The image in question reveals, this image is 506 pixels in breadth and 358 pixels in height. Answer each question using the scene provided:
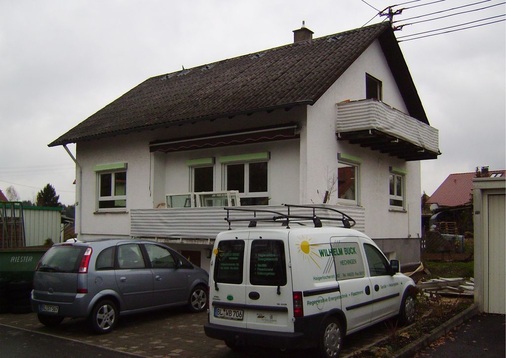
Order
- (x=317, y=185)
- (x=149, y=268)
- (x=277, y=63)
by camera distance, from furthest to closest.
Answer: (x=277, y=63)
(x=317, y=185)
(x=149, y=268)

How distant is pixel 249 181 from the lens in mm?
13828

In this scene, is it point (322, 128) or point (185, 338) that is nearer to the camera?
point (185, 338)

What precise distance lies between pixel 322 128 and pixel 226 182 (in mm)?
3252

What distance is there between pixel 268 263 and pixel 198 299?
174 inches

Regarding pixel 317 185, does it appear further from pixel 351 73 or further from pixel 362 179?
pixel 351 73

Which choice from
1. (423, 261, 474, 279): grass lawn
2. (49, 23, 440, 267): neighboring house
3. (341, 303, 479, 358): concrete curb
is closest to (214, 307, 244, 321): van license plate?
(341, 303, 479, 358): concrete curb

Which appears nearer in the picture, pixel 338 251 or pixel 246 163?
pixel 338 251

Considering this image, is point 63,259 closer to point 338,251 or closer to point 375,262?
point 338,251

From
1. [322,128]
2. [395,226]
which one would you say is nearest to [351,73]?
[322,128]

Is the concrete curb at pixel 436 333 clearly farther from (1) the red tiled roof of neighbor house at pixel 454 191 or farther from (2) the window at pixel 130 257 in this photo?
(1) the red tiled roof of neighbor house at pixel 454 191

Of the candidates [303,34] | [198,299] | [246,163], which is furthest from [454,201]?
[198,299]

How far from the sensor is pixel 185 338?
27.8ft

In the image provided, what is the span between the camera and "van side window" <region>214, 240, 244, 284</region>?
7172mm

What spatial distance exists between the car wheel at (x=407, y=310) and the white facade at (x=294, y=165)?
3.84 m
